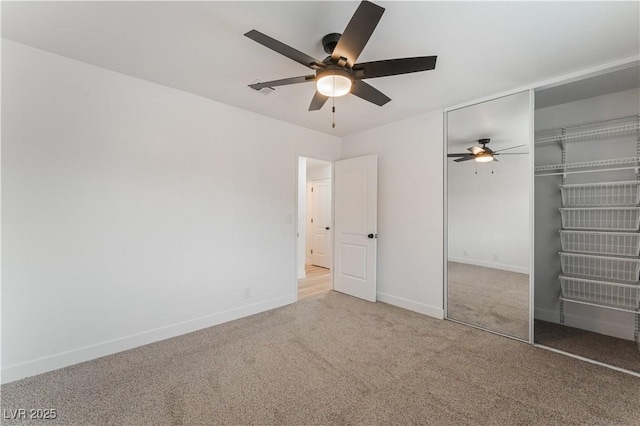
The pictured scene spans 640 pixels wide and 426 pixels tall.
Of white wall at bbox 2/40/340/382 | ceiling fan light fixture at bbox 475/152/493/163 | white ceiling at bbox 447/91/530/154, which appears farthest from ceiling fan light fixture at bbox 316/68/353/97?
ceiling fan light fixture at bbox 475/152/493/163

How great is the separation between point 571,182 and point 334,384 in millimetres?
3383

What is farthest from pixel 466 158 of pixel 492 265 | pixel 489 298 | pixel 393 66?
pixel 393 66

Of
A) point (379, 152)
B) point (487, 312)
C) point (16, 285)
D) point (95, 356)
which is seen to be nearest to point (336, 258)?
point (379, 152)

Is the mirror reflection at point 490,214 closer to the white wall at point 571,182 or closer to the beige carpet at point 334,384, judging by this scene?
the beige carpet at point 334,384

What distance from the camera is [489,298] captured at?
10.8 feet

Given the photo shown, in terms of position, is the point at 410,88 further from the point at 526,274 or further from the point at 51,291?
the point at 51,291

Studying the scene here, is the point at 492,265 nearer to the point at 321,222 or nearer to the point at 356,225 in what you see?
the point at 356,225

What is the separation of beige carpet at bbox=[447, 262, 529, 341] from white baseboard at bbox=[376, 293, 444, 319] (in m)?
0.13

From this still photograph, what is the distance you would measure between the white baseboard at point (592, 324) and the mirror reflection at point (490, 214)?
26.2 inches

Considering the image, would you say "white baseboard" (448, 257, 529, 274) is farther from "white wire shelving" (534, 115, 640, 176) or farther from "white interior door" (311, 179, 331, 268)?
"white interior door" (311, 179, 331, 268)

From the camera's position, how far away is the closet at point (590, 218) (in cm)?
277

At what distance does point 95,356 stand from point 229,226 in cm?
168

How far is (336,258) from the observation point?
4.60m

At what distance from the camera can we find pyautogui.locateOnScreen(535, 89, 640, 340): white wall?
2.88 m
